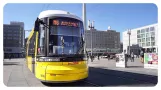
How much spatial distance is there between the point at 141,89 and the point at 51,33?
14.0 feet

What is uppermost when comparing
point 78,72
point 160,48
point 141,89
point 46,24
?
point 46,24

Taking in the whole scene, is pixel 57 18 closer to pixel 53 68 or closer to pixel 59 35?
pixel 59 35

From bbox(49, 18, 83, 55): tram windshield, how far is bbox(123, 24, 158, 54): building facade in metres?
70.5

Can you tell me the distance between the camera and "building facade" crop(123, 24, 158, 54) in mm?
80938

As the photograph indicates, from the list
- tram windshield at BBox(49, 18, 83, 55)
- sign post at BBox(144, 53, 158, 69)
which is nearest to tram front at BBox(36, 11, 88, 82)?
tram windshield at BBox(49, 18, 83, 55)

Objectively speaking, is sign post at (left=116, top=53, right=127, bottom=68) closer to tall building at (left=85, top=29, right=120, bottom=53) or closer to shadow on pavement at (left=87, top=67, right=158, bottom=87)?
shadow on pavement at (left=87, top=67, right=158, bottom=87)

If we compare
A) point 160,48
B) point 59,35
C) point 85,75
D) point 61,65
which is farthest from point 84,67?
point 160,48

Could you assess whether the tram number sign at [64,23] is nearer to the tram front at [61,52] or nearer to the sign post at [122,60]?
the tram front at [61,52]

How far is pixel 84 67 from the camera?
9.91 m

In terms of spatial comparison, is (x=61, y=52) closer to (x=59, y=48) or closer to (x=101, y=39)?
(x=59, y=48)

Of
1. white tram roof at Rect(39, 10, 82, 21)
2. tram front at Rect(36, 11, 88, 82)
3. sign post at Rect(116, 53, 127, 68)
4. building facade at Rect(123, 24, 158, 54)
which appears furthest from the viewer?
building facade at Rect(123, 24, 158, 54)

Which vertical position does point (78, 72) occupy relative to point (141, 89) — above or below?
above

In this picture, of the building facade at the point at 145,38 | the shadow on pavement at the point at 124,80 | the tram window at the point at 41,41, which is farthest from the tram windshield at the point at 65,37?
the building facade at the point at 145,38

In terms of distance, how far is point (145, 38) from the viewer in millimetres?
88938
